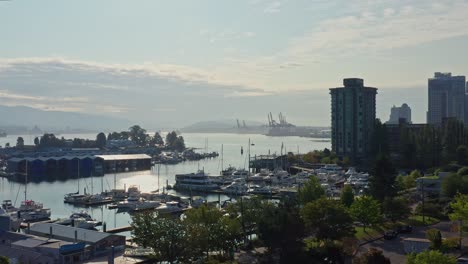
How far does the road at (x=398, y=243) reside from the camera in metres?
13.1

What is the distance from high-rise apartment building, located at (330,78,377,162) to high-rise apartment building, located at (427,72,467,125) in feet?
137

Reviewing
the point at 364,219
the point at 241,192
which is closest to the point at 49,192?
the point at 241,192

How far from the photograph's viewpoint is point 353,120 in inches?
1752

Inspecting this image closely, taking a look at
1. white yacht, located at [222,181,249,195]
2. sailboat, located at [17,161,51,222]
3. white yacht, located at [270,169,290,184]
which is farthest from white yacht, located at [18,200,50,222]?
white yacht, located at [270,169,290,184]

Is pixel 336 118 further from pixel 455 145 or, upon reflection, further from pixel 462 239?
pixel 462 239

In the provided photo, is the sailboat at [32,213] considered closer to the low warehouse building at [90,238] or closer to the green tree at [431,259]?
the low warehouse building at [90,238]

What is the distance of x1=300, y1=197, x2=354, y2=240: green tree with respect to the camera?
44.8 ft

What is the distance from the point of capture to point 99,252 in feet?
47.6

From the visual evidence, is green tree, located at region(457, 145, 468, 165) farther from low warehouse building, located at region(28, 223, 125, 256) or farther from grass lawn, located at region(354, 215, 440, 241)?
low warehouse building, located at region(28, 223, 125, 256)

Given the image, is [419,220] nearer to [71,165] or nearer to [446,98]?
[71,165]

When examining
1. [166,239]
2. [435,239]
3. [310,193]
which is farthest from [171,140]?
[435,239]

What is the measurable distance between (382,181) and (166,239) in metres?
10.2

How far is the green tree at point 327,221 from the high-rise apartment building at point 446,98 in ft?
240

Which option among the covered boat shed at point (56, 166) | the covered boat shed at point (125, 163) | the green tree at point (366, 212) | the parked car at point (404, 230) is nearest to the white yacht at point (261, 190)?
the green tree at point (366, 212)
